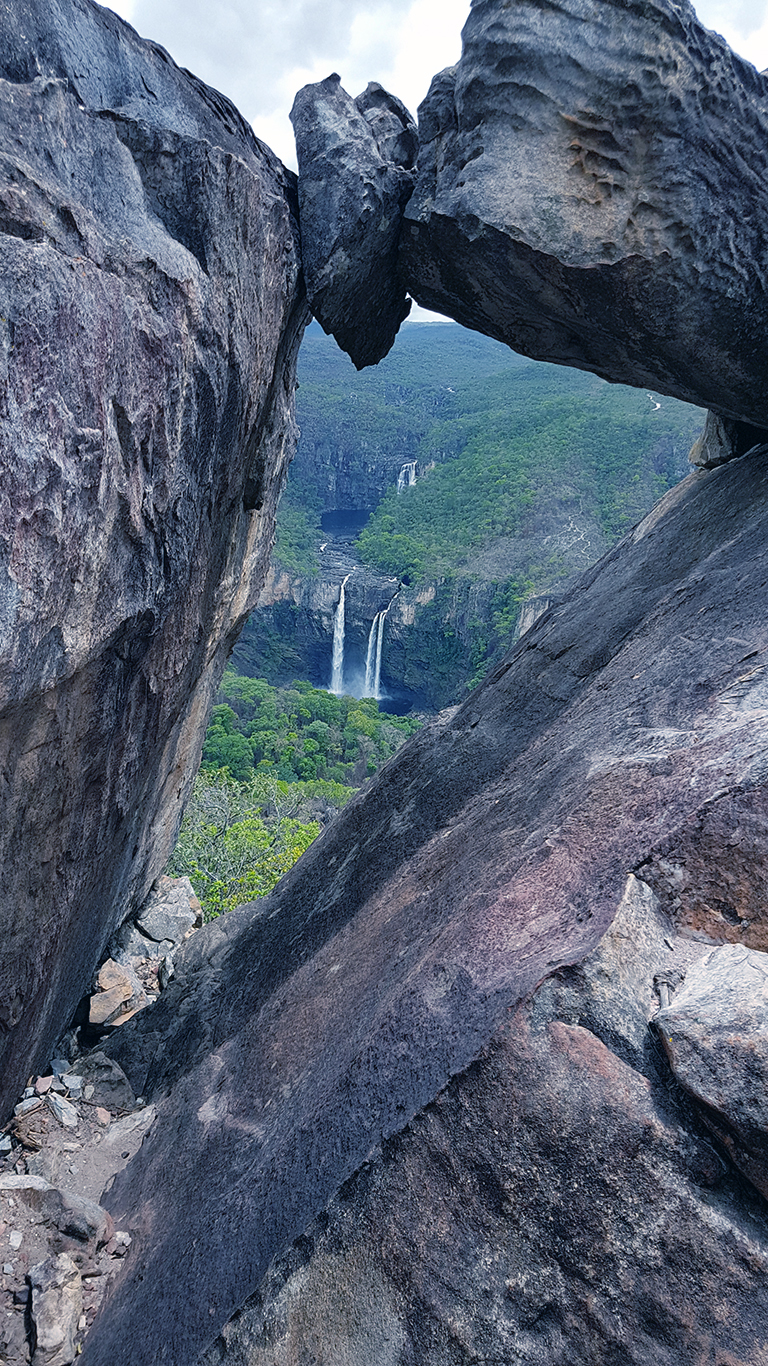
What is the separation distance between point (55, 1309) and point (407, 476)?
2850 inches

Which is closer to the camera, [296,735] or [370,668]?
[296,735]

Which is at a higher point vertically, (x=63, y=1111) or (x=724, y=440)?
(x=724, y=440)

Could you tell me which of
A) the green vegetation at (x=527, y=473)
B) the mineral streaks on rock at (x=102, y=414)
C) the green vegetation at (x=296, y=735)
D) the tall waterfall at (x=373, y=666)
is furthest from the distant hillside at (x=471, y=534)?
the mineral streaks on rock at (x=102, y=414)

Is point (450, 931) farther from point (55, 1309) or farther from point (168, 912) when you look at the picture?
point (168, 912)

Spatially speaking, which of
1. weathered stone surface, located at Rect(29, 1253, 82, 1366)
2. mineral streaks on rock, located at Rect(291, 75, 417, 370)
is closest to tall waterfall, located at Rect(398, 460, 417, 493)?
mineral streaks on rock, located at Rect(291, 75, 417, 370)

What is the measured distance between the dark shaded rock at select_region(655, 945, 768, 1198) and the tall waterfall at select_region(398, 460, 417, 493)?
71.5m

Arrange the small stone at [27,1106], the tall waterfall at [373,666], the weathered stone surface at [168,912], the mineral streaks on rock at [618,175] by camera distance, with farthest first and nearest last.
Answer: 1. the tall waterfall at [373,666]
2. the weathered stone surface at [168,912]
3. the small stone at [27,1106]
4. the mineral streaks on rock at [618,175]

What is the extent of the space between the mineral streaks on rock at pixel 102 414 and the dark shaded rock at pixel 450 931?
2.12m

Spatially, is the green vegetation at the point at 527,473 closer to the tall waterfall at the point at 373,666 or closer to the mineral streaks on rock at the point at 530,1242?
the tall waterfall at the point at 373,666

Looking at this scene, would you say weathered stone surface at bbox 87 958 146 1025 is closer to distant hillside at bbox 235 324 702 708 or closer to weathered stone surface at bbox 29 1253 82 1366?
weathered stone surface at bbox 29 1253 82 1366

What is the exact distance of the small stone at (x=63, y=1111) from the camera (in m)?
7.31

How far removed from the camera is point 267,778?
29.3 m

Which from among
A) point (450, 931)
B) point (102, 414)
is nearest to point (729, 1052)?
point (450, 931)

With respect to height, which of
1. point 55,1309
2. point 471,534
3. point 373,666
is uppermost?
point 471,534
